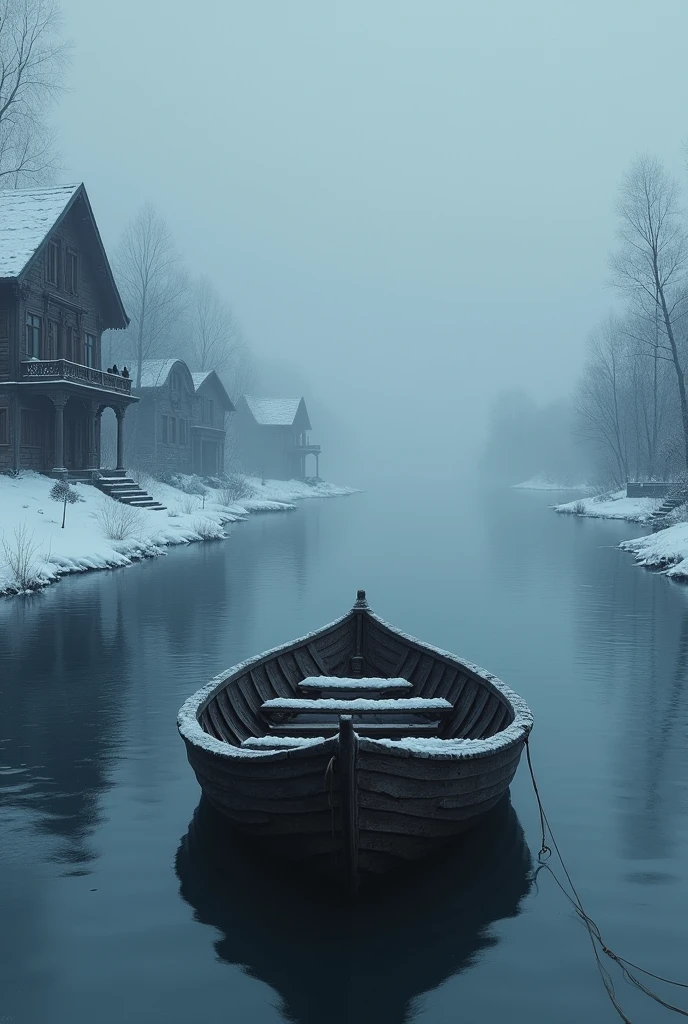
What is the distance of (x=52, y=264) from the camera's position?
3297cm

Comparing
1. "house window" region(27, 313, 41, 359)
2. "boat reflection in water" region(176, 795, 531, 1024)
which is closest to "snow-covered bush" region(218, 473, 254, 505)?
"house window" region(27, 313, 41, 359)

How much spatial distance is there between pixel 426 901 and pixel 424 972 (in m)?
0.73

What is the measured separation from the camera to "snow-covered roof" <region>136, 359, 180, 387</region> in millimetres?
52594

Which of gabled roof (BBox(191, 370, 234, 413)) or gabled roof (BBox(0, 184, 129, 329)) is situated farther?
gabled roof (BBox(191, 370, 234, 413))

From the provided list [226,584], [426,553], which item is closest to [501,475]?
[426,553]

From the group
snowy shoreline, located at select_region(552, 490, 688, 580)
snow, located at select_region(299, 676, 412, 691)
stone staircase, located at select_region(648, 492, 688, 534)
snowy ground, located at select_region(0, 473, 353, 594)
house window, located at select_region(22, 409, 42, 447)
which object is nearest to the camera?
snow, located at select_region(299, 676, 412, 691)

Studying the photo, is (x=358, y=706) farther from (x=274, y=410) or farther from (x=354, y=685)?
(x=274, y=410)

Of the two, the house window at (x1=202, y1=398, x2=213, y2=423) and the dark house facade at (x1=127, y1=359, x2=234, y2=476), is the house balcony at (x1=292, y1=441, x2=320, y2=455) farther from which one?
the house window at (x1=202, y1=398, x2=213, y2=423)

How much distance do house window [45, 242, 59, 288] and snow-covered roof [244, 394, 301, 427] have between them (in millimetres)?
43683

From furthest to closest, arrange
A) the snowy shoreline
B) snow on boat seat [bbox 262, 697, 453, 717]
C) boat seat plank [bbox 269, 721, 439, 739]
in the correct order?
the snowy shoreline → snow on boat seat [bbox 262, 697, 453, 717] → boat seat plank [bbox 269, 721, 439, 739]

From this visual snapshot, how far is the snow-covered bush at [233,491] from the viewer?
50219mm

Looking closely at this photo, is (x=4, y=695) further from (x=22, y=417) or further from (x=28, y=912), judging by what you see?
(x=22, y=417)

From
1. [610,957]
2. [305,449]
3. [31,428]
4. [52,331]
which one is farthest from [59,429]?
[305,449]

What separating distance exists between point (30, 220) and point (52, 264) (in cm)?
187
